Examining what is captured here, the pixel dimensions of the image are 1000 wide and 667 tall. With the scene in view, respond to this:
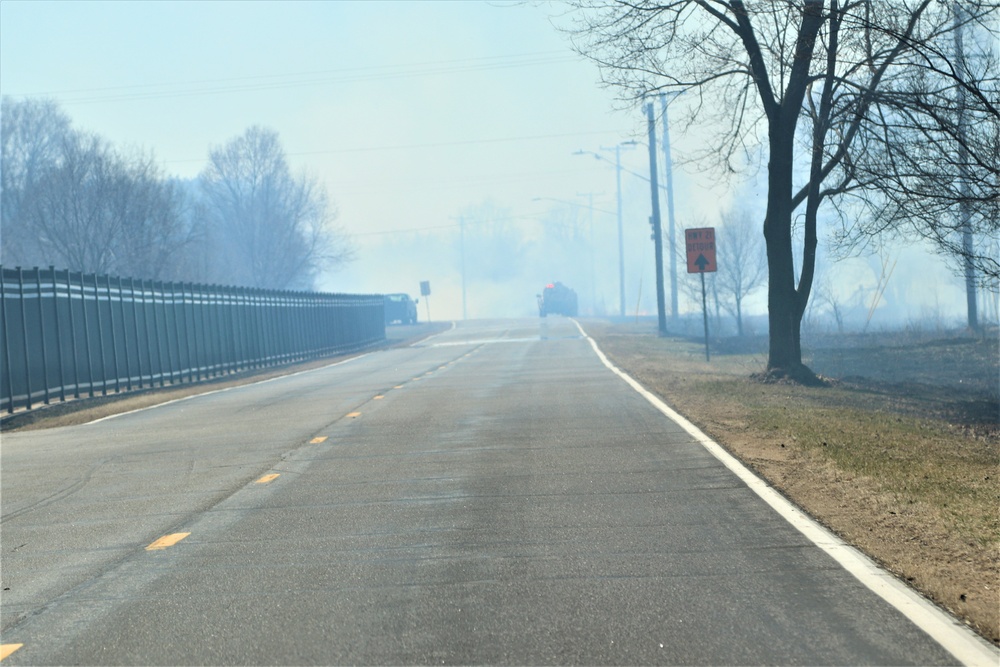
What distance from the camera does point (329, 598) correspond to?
21.6 ft

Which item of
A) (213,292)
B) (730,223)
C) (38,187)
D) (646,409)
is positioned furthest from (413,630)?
(730,223)

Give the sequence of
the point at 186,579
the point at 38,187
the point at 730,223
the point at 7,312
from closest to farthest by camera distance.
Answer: the point at 186,579
the point at 7,312
the point at 38,187
the point at 730,223

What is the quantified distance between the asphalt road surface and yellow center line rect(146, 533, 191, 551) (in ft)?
0.17

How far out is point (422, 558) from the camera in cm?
754

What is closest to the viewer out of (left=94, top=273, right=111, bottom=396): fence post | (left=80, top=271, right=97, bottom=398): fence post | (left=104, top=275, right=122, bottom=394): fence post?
(left=80, top=271, right=97, bottom=398): fence post

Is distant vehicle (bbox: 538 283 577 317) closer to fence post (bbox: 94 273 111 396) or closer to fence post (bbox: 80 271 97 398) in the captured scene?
fence post (bbox: 94 273 111 396)

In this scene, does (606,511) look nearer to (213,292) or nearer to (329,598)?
(329,598)

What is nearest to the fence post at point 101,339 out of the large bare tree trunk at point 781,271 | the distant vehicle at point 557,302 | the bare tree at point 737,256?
the large bare tree trunk at point 781,271

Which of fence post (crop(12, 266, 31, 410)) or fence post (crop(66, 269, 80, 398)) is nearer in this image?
fence post (crop(12, 266, 31, 410))

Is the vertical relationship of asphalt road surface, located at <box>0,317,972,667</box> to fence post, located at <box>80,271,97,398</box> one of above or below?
below

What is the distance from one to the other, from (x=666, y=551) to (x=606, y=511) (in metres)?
1.52

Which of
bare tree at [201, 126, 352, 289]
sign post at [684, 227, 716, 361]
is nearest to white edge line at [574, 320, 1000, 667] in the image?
sign post at [684, 227, 716, 361]

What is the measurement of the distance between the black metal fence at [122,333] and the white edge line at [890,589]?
16.1m

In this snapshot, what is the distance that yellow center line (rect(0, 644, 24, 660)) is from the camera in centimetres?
583
